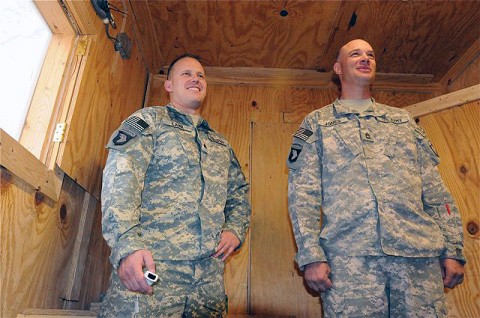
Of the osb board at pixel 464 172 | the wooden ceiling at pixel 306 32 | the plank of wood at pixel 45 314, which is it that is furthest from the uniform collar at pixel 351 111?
the plank of wood at pixel 45 314

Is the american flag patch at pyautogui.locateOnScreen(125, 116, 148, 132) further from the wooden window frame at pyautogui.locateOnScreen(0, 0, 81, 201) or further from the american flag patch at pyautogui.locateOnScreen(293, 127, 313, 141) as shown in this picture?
the american flag patch at pyautogui.locateOnScreen(293, 127, 313, 141)

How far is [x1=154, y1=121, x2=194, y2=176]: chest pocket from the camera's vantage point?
5.65 ft

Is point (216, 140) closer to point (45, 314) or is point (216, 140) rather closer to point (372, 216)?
point (372, 216)

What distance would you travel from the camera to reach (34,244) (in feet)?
4.97

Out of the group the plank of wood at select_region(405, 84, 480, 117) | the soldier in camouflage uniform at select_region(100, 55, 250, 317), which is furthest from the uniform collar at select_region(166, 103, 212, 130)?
the plank of wood at select_region(405, 84, 480, 117)

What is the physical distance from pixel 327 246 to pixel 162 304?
720 millimetres

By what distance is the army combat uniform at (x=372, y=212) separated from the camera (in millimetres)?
1488

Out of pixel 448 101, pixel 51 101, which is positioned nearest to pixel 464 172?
pixel 448 101

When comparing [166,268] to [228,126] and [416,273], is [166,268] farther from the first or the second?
[228,126]

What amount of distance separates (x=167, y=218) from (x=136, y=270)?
0.33 meters

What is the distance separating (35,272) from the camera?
1.52 meters

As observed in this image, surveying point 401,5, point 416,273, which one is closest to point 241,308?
point 416,273

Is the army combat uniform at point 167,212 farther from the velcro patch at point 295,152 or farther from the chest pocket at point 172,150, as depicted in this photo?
the velcro patch at point 295,152

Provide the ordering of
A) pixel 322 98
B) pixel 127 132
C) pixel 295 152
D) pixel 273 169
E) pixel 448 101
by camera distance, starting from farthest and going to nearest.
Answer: pixel 322 98, pixel 273 169, pixel 448 101, pixel 295 152, pixel 127 132
